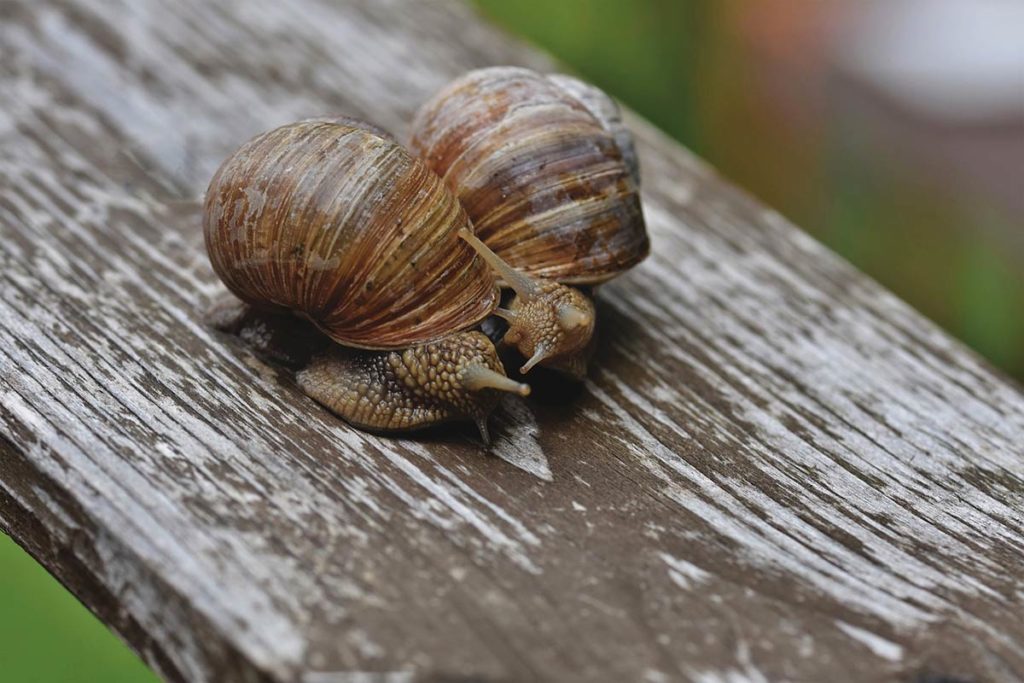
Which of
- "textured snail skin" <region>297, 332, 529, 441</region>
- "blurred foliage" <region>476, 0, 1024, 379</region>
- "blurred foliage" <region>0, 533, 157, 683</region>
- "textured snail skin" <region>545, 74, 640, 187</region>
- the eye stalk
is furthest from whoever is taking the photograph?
"blurred foliage" <region>476, 0, 1024, 379</region>

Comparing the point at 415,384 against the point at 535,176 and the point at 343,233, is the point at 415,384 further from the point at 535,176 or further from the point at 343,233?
the point at 535,176

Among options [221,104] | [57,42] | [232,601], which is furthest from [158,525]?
[57,42]

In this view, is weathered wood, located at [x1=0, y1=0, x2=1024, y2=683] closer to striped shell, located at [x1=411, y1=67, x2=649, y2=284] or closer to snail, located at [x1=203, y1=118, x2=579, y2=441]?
snail, located at [x1=203, y1=118, x2=579, y2=441]

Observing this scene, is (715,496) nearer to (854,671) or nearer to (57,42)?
(854,671)

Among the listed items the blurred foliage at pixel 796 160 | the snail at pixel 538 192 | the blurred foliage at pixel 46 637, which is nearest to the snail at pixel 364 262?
the snail at pixel 538 192

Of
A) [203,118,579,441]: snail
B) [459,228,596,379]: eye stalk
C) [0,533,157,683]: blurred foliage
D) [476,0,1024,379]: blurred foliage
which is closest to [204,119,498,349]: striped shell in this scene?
[203,118,579,441]: snail

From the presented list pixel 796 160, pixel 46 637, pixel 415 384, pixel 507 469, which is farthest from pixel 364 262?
pixel 796 160
